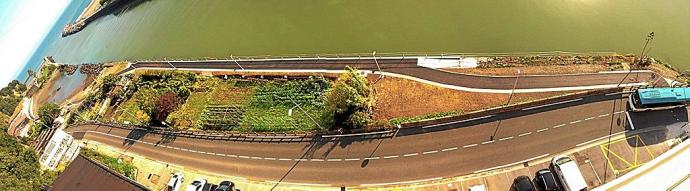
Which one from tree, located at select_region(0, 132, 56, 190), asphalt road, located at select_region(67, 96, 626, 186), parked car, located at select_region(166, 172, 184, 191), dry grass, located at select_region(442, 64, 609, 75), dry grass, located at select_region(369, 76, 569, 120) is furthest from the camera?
tree, located at select_region(0, 132, 56, 190)

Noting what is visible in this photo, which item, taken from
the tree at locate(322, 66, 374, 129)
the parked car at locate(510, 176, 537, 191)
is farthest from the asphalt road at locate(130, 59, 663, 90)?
the parked car at locate(510, 176, 537, 191)

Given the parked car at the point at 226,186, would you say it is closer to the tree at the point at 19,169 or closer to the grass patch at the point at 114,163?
the grass patch at the point at 114,163

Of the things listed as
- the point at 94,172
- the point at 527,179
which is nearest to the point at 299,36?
the point at 94,172

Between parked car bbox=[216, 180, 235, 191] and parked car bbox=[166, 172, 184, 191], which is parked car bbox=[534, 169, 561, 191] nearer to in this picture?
parked car bbox=[216, 180, 235, 191]

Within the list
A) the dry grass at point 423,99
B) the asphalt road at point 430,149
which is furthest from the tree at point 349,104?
the asphalt road at point 430,149

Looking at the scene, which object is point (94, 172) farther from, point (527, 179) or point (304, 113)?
point (527, 179)

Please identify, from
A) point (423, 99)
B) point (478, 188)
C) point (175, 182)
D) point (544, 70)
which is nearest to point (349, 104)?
A: point (423, 99)
